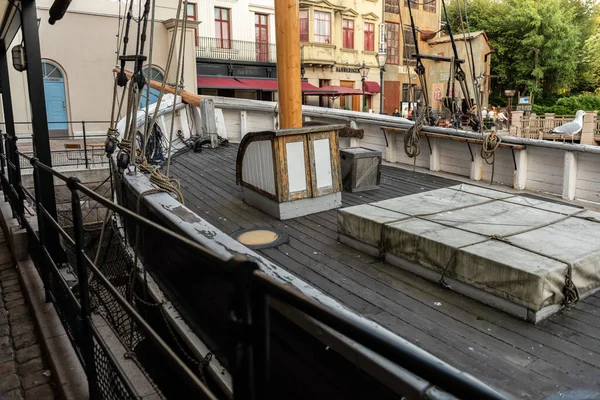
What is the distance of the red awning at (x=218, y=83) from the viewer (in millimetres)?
25364

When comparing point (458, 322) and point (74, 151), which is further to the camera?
point (74, 151)

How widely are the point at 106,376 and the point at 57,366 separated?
0.56m

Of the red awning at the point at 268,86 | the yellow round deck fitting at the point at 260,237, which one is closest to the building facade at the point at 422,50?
the red awning at the point at 268,86

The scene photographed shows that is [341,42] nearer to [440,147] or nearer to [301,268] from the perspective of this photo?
[440,147]

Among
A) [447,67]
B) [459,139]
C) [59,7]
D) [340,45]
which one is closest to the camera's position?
[59,7]

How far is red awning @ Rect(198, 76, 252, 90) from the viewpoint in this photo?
83.2 ft

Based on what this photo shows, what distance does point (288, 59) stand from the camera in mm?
6191

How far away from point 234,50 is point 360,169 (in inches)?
882

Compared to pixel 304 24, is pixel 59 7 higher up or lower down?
Result: lower down

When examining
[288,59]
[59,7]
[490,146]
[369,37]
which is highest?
[369,37]

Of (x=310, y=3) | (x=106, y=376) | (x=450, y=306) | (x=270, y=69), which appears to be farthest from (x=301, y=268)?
(x=310, y=3)

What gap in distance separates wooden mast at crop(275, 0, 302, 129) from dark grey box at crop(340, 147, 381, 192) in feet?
2.88

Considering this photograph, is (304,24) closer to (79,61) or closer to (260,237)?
(79,61)

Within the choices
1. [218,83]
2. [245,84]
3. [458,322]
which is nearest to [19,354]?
[458,322]
